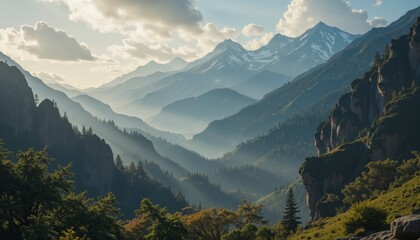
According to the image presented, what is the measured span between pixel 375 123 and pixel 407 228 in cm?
11914

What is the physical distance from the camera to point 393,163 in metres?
102

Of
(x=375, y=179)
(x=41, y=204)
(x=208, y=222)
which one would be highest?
(x=41, y=204)

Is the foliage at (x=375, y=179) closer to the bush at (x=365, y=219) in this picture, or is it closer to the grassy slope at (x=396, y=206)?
the grassy slope at (x=396, y=206)

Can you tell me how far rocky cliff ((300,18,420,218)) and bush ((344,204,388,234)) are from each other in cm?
8907

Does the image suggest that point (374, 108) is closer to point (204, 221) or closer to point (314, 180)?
point (314, 180)

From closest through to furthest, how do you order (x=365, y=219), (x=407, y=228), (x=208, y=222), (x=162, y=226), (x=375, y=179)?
1. (x=407, y=228)
2. (x=365, y=219)
3. (x=162, y=226)
4. (x=208, y=222)
5. (x=375, y=179)

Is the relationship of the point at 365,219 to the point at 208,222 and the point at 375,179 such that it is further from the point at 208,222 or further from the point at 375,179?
the point at 375,179

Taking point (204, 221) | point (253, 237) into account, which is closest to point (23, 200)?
point (204, 221)

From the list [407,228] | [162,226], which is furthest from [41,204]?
[407,228]

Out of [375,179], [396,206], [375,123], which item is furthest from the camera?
[375,123]

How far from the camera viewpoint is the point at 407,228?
30219 mm

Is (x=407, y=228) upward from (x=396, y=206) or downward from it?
upward

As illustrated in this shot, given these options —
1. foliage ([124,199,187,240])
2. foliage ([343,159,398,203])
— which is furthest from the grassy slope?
foliage ([343,159,398,203])

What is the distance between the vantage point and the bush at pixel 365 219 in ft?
138
